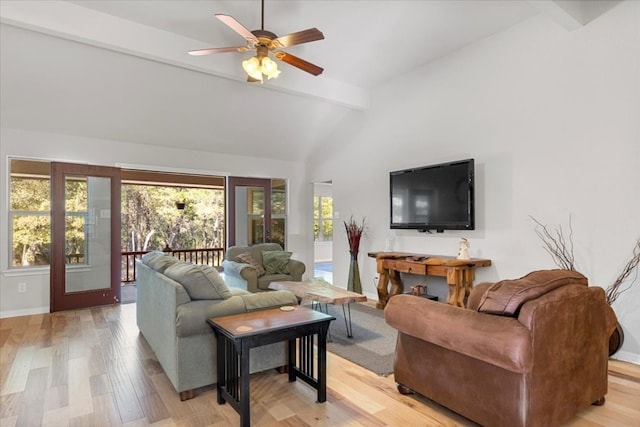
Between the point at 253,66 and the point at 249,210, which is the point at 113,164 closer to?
the point at 249,210

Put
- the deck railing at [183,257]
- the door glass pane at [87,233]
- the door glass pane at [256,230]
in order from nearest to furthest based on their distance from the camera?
the door glass pane at [87,233], the door glass pane at [256,230], the deck railing at [183,257]

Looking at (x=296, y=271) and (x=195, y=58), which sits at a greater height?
(x=195, y=58)

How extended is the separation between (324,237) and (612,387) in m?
8.51

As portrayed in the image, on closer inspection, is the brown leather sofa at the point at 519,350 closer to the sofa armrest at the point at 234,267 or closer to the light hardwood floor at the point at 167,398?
the light hardwood floor at the point at 167,398

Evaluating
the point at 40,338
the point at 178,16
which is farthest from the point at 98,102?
the point at 40,338

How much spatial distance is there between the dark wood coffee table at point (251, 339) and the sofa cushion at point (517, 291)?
3.33ft

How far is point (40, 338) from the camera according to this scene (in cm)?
382

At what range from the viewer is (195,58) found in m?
4.12

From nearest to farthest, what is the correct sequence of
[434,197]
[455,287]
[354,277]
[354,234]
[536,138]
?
[536,138] → [455,287] → [434,197] → [354,277] → [354,234]

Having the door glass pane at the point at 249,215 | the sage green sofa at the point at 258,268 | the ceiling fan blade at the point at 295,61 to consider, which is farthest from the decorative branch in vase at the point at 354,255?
the ceiling fan blade at the point at 295,61

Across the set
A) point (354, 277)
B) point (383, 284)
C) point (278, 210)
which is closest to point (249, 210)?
point (278, 210)

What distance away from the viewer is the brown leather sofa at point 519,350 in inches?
71.7

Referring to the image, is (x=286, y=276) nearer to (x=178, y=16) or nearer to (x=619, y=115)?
(x=178, y=16)

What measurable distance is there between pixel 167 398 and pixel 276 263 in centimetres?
292
